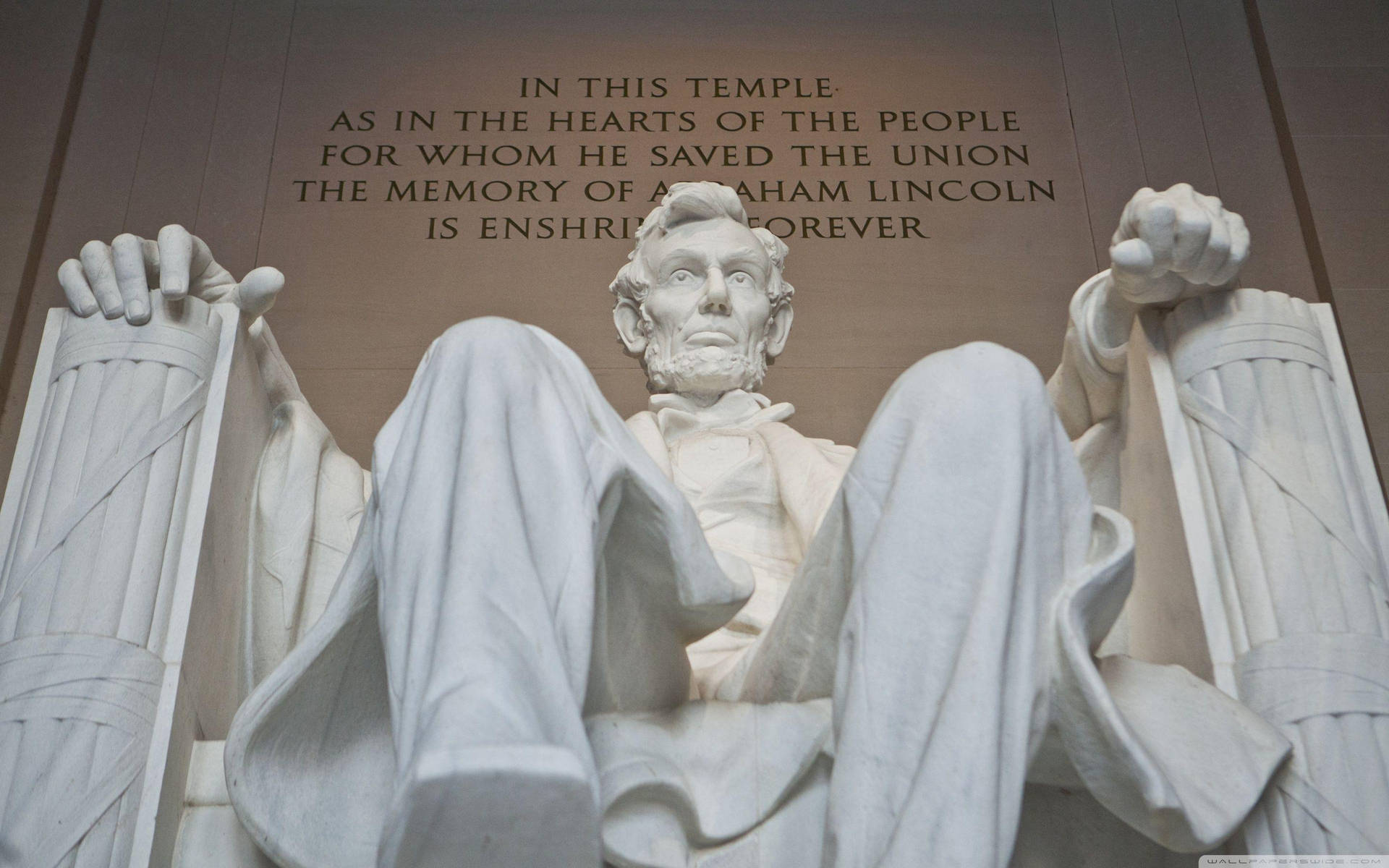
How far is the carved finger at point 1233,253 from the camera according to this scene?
3.22 meters

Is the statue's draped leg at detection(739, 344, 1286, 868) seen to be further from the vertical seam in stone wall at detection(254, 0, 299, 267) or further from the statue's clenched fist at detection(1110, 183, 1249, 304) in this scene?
the vertical seam in stone wall at detection(254, 0, 299, 267)

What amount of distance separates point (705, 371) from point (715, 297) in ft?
0.48

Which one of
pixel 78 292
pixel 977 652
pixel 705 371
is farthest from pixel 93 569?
pixel 977 652

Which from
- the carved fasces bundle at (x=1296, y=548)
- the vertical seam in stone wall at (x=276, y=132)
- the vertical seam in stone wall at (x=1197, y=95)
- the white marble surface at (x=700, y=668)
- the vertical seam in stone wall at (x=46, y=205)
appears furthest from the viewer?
the vertical seam in stone wall at (x=1197, y=95)

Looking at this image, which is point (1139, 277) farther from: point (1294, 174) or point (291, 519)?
point (1294, 174)

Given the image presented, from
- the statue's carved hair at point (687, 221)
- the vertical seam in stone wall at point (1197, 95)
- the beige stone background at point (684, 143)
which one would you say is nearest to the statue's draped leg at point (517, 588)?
the statue's carved hair at point (687, 221)

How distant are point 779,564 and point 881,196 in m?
3.10

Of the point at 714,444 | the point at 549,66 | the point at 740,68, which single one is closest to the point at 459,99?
the point at 549,66

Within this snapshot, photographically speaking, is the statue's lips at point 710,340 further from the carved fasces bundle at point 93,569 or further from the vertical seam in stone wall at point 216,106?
the vertical seam in stone wall at point 216,106

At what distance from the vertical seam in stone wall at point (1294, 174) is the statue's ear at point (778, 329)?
77.5 inches

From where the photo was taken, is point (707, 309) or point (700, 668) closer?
point (700, 668)

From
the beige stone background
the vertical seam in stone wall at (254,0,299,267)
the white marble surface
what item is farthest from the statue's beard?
the vertical seam in stone wall at (254,0,299,267)

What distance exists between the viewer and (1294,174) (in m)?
6.11

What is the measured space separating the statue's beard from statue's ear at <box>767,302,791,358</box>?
0.18 metres
